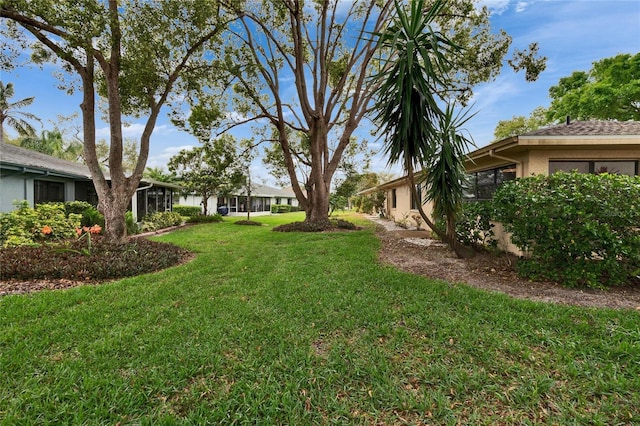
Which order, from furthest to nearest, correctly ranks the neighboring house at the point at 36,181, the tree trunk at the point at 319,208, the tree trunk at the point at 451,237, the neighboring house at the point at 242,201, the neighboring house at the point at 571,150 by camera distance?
the neighboring house at the point at 242,201
the tree trunk at the point at 319,208
the neighboring house at the point at 36,181
the tree trunk at the point at 451,237
the neighboring house at the point at 571,150

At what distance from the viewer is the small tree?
1745cm

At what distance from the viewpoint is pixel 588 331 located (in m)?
3.03

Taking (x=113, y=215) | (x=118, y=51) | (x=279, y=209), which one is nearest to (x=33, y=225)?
(x=113, y=215)

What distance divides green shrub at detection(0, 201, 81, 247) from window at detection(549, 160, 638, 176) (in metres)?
12.7

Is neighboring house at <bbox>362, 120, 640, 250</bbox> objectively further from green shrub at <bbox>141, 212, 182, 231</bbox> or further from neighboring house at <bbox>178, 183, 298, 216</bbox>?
neighboring house at <bbox>178, 183, 298, 216</bbox>

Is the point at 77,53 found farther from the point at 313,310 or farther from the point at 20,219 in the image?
the point at 313,310

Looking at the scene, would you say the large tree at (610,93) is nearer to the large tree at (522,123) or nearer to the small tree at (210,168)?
the large tree at (522,123)

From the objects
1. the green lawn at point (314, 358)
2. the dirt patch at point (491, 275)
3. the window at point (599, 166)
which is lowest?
the green lawn at point (314, 358)

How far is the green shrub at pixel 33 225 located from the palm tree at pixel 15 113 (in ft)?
62.4

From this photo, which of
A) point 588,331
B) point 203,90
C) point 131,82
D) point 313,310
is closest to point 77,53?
point 131,82

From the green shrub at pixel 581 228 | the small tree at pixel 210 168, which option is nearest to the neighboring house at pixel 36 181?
the small tree at pixel 210 168

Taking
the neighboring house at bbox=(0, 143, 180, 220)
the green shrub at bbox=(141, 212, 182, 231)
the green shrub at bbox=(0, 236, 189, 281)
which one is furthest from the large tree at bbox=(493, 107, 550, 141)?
the neighboring house at bbox=(0, 143, 180, 220)

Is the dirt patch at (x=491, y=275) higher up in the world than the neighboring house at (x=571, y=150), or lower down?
lower down

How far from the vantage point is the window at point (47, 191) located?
1054 centimetres
